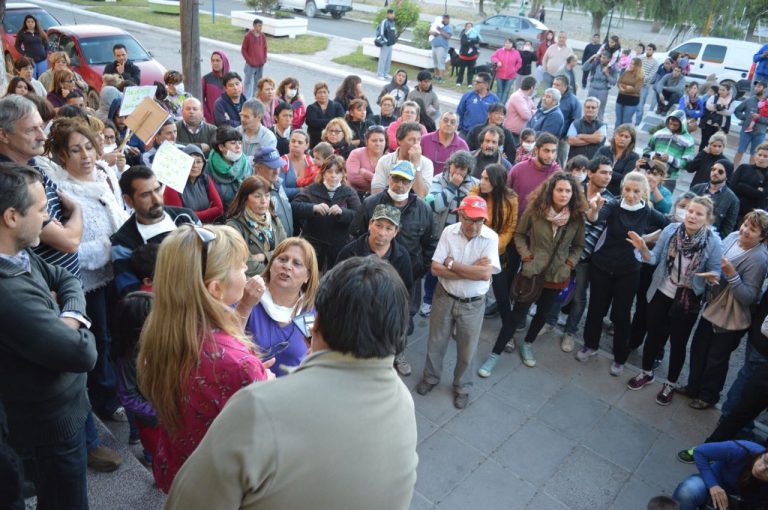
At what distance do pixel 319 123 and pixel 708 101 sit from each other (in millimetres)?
8530

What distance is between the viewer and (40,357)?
91.6 inches

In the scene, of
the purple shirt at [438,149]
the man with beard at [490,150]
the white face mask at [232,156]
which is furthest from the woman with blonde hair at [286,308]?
the purple shirt at [438,149]

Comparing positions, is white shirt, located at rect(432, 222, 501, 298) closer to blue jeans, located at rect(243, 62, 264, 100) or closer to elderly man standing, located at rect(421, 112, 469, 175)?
elderly man standing, located at rect(421, 112, 469, 175)

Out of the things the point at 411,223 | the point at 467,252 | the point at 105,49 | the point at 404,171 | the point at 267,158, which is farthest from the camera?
the point at 105,49

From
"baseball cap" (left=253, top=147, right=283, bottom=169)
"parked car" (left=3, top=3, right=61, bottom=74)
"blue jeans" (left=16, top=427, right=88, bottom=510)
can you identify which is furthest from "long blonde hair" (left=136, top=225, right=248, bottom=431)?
"parked car" (left=3, top=3, right=61, bottom=74)

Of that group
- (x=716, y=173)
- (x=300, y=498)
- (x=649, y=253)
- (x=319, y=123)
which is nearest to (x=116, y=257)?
(x=300, y=498)

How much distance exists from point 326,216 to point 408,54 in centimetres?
1673

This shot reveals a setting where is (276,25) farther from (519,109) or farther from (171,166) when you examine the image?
(171,166)

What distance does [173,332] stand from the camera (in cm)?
209

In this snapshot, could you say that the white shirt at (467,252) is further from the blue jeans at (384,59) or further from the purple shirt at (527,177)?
the blue jeans at (384,59)

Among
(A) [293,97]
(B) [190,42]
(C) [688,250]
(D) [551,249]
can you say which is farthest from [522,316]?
(B) [190,42]

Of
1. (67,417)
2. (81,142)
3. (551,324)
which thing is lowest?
(551,324)

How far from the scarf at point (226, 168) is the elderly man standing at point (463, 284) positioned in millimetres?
2093

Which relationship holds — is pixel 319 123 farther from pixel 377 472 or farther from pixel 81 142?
pixel 377 472
